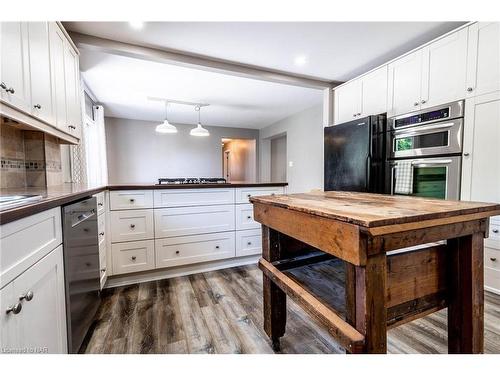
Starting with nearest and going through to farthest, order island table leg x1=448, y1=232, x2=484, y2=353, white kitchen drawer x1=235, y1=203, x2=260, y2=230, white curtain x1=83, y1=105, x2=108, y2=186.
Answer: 1. island table leg x1=448, y1=232, x2=484, y2=353
2. white kitchen drawer x1=235, y1=203, x2=260, y2=230
3. white curtain x1=83, y1=105, x2=108, y2=186

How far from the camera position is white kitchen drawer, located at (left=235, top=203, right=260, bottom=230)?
105 inches

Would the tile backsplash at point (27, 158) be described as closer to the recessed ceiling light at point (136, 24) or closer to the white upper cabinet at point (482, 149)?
the recessed ceiling light at point (136, 24)

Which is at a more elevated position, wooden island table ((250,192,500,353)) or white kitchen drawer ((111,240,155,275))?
wooden island table ((250,192,500,353))

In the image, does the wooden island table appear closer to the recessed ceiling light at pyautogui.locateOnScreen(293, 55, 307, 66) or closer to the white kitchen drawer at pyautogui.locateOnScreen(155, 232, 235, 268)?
the white kitchen drawer at pyautogui.locateOnScreen(155, 232, 235, 268)

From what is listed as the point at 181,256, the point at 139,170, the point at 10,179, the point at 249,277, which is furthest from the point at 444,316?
the point at 139,170

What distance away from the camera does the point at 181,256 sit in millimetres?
2438

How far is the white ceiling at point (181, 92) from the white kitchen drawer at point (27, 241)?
7.84ft

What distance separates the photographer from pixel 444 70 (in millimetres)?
2104

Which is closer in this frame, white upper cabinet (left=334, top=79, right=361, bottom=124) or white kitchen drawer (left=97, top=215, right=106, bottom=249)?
white kitchen drawer (left=97, top=215, right=106, bottom=249)

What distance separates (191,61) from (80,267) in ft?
7.62

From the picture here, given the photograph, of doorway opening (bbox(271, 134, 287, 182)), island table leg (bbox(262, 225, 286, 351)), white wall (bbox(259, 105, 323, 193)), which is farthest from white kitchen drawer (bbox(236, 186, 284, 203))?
doorway opening (bbox(271, 134, 287, 182))

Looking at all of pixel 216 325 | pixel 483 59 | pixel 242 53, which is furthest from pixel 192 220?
pixel 483 59

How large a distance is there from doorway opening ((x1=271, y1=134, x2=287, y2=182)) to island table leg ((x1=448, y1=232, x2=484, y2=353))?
18.3 feet

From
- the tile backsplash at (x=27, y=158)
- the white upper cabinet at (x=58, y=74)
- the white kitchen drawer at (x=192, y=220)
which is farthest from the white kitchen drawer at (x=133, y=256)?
the white upper cabinet at (x=58, y=74)
